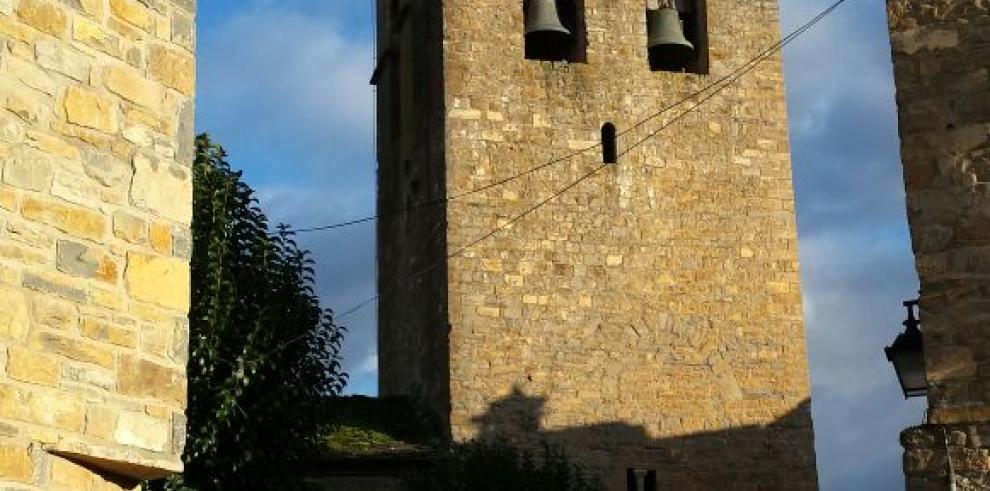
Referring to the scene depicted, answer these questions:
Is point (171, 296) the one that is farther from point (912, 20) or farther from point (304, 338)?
point (304, 338)

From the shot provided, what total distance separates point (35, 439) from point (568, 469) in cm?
1227

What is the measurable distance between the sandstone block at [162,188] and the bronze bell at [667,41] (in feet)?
46.8

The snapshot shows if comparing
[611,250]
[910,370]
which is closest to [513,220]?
[611,250]

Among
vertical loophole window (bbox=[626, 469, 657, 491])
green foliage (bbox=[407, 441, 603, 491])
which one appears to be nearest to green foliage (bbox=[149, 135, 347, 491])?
green foliage (bbox=[407, 441, 603, 491])

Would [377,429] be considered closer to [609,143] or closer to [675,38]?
[609,143]

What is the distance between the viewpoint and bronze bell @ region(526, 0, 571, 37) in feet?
66.6

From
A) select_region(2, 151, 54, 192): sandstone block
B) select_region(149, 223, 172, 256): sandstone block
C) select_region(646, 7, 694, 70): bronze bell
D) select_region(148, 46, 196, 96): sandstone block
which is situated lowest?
select_region(149, 223, 172, 256): sandstone block

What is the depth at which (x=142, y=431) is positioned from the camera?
265 inches

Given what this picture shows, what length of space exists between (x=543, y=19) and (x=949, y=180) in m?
12.2

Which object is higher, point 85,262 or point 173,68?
point 173,68

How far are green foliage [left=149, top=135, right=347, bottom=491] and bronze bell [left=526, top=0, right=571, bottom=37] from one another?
5.47m

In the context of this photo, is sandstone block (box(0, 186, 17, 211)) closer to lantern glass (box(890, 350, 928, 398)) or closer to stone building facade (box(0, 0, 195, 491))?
stone building facade (box(0, 0, 195, 491))

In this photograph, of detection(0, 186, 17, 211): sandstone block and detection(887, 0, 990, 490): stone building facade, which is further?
detection(887, 0, 990, 490): stone building facade

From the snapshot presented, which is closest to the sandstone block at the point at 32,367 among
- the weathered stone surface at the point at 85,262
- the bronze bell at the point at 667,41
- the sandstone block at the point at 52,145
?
the weathered stone surface at the point at 85,262
